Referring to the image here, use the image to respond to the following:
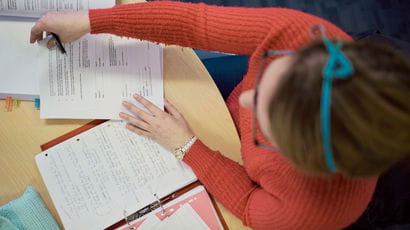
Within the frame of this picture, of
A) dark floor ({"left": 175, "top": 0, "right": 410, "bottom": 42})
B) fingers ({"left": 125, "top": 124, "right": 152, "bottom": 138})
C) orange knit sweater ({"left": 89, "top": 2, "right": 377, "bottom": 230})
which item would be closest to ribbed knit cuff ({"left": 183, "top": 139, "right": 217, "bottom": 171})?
orange knit sweater ({"left": 89, "top": 2, "right": 377, "bottom": 230})

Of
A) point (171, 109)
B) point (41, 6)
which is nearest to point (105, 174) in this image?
point (171, 109)

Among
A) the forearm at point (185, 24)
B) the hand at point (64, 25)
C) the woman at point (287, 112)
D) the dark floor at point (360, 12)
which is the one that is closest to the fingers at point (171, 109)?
the woman at point (287, 112)

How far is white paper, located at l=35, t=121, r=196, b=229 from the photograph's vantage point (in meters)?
0.75

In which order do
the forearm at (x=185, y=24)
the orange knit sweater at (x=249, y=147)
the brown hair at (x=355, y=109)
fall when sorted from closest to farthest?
1. the brown hair at (x=355, y=109)
2. the orange knit sweater at (x=249, y=147)
3. the forearm at (x=185, y=24)

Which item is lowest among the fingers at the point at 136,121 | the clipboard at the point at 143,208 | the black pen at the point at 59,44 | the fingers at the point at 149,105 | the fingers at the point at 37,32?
the clipboard at the point at 143,208

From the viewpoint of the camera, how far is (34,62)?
0.80m

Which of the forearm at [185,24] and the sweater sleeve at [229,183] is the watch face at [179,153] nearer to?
the sweater sleeve at [229,183]

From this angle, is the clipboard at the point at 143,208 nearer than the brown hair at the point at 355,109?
No

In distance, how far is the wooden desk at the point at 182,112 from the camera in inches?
30.6

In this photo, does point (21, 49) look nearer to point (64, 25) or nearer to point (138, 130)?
point (64, 25)

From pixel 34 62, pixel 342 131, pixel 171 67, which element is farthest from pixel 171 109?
pixel 342 131

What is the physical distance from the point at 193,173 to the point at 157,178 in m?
0.09

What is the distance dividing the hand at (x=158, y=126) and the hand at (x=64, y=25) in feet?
0.68

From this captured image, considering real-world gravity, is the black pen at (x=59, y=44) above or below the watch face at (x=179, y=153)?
above
